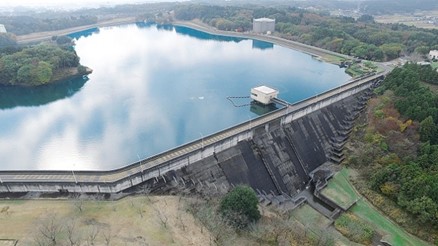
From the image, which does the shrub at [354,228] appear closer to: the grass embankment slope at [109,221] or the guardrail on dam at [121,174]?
the guardrail on dam at [121,174]

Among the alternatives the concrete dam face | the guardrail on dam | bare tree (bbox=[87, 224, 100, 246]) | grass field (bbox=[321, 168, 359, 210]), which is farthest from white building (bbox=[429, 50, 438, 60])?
bare tree (bbox=[87, 224, 100, 246])

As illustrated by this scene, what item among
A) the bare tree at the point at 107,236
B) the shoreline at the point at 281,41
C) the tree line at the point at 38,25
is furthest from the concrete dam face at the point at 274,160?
the tree line at the point at 38,25

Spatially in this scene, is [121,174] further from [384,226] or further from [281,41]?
[281,41]

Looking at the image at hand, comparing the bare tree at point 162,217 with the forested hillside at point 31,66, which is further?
the forested hillside at point 31,66

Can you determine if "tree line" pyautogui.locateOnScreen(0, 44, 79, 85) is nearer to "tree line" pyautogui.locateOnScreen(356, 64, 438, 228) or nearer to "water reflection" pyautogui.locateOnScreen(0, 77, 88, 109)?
"water reflection" pyautogui.locateOnScreen(0, 77, 88, 109)

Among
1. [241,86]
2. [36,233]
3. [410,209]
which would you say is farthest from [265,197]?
[241,86]

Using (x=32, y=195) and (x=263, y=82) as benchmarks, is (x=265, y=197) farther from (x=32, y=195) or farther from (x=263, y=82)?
(x=263, y=82)
